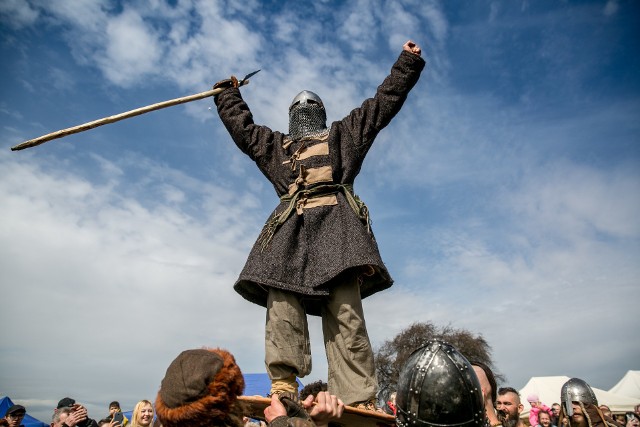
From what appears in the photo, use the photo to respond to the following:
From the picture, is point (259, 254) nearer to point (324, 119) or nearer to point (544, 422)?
point (324, 119)

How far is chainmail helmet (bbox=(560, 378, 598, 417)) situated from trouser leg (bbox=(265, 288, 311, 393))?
4.81 metres

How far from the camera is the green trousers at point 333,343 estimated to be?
351 cm

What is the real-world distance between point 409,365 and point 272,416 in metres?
0.64

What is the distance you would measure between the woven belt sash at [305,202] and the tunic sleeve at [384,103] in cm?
38

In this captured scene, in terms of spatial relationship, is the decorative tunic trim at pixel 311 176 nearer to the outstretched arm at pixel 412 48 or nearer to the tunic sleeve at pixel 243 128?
the tunic sleeve at pixel 243 128

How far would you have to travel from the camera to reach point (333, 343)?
3.75 metres

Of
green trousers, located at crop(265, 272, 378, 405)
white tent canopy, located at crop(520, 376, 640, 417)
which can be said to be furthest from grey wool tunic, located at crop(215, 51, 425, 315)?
white tent canopy, located at crop(520, 376, 640, 417)

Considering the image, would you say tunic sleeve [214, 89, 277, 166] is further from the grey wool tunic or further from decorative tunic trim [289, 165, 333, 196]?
decorative tunic trim [289, 165, 333, 196]

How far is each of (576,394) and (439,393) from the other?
19.5ft

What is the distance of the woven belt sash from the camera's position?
3.93 metres

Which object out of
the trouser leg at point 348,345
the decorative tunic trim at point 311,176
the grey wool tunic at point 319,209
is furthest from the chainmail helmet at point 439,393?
the decorative tunic trim at point 311,176

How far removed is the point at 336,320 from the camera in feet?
12.3

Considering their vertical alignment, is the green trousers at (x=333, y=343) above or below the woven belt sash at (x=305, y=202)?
below

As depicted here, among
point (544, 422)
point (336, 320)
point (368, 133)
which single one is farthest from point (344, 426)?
point (544, 422)
